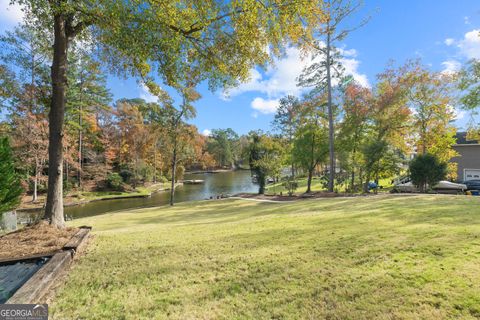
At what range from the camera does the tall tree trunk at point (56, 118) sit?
17.0 feet

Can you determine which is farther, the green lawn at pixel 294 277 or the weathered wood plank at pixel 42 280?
the weathered wood plank at pixel 42 280

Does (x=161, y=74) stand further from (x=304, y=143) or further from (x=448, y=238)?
(x=304, y=143)

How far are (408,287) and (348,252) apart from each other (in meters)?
1.01

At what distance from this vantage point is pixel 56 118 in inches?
205

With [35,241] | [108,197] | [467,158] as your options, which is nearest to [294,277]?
[35,241]

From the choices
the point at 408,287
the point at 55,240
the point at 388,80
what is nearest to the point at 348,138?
the point at 388,80

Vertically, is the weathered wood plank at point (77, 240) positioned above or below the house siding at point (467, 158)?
below

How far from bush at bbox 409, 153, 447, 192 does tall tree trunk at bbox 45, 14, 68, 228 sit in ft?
55.9

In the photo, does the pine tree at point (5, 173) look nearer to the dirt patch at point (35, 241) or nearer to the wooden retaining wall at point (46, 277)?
the dirt patch at point (35, 241)

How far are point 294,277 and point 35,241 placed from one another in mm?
4945

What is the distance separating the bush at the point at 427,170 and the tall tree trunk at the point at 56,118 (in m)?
17.0

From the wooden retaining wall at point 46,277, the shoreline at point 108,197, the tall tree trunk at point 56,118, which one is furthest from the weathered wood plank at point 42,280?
the shoreline at point 108,197

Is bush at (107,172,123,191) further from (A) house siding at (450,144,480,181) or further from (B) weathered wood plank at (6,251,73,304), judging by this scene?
(A) house siding at (450,144,480,181)

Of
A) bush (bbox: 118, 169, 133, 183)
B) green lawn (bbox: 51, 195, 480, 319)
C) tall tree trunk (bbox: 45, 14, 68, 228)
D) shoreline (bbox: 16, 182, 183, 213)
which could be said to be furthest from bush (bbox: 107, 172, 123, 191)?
green lawn (bbox: 51, 195, 480, 319)
